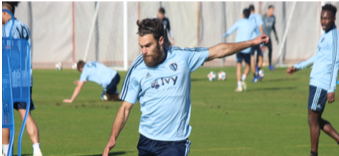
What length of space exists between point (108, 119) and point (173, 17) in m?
18.0

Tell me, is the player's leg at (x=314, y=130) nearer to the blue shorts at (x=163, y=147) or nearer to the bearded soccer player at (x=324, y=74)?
the bearded soccer player at (x=324, y=74)

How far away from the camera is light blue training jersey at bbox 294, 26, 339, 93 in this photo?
21.6ft

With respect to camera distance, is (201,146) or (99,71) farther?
(99,71)

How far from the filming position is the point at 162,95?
15.1 ft

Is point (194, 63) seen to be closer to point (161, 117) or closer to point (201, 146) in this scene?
point (161, 117)

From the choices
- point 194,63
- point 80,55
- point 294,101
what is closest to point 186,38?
point 80,55

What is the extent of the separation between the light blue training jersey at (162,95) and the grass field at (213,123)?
2453 mm

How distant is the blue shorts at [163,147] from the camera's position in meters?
4.53

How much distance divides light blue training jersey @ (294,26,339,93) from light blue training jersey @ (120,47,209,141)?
8.73ft

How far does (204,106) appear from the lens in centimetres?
1170

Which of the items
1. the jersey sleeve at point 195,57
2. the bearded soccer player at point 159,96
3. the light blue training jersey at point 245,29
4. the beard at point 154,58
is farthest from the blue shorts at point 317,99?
the light blue training jersey at point 245,29

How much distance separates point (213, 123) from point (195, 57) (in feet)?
15.8

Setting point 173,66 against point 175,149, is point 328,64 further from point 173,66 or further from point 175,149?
point 175,149

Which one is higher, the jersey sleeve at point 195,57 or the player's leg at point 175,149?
the jersey sleeve at point 195,57
